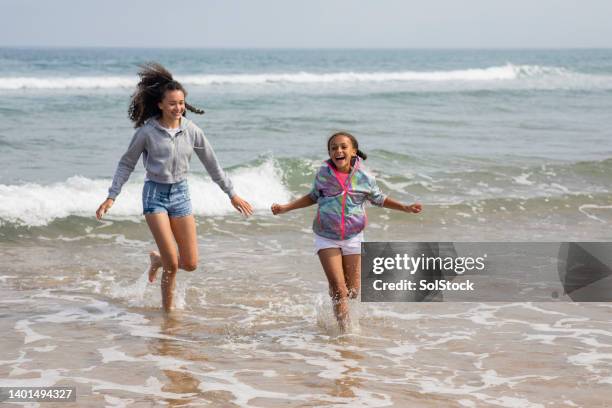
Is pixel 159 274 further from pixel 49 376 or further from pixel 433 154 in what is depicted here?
pixel 433 154

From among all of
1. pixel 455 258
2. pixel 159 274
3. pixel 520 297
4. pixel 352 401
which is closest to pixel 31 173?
pixel 159 274

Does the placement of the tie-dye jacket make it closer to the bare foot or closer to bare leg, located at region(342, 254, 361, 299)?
bare leg, located at region(342, 254, 361, 299)

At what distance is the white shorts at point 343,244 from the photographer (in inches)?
241

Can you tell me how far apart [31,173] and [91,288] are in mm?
6258

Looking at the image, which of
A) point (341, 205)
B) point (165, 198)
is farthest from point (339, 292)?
point (165, 198)

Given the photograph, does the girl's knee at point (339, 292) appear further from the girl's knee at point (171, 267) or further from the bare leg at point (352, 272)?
the girl's knee at point (171, 267)

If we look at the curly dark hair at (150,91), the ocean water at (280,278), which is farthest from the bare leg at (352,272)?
the curly dark hair at (150,91)

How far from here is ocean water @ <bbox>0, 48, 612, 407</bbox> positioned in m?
5.49

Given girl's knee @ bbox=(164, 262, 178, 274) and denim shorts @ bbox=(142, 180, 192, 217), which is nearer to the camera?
denim shorts @ bbox=(142, 180, 192, 217)

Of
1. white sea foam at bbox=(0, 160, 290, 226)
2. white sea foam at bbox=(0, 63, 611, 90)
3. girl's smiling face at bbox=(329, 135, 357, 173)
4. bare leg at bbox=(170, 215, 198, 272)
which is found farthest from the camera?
white sea foam at bbox=(0, 63, 611, 90)

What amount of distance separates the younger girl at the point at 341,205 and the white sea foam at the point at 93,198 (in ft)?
18.0

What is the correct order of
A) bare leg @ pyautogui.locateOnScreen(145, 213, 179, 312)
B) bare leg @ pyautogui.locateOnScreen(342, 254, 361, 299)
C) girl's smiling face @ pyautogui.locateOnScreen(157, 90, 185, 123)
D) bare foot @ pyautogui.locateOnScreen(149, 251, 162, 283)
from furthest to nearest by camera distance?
1. bare foot @ pyautogui.locateOnScreen(149, 251, 162, 283)
2. bare leg @ pyautogui.locateOnScreen(145, 213, 179, 312)
3. girl's smiling face @ pyautogui.locateOnScreen(157, 90, 185, 123)
4. bare leg @ pyautogui.locateOnScreen(342, 254, 361, 299)

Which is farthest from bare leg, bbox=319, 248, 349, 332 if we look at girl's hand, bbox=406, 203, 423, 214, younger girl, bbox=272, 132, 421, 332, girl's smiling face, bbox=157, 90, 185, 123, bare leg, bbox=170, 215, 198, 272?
girl's smiling face, bbox=157, 90, 185, 123

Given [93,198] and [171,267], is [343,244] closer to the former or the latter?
[171,267]
